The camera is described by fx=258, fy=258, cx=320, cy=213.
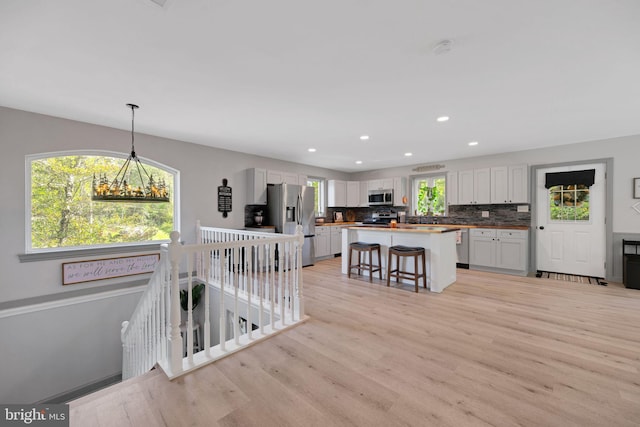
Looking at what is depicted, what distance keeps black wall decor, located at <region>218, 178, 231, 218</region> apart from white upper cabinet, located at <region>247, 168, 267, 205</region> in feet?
1.39

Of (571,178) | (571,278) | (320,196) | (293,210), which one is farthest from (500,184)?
(293,210)

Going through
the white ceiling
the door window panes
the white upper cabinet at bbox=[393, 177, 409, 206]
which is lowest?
the door window panes

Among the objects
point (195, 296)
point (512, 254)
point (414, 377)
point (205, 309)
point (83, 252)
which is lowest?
point (195, 296)

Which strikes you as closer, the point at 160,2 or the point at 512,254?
the point at 160,2

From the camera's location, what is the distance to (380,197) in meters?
6.89

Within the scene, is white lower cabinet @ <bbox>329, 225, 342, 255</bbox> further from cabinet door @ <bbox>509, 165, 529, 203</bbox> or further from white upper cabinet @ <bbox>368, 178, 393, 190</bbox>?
cabinet door @ <bbox>509, 165, 529, 203</bbox>

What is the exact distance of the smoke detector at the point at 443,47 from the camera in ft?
5.92

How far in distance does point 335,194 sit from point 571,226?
15.9 feet

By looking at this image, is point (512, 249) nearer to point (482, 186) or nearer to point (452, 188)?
point (482, 186)

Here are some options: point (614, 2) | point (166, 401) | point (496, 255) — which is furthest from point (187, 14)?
point (496, 255)

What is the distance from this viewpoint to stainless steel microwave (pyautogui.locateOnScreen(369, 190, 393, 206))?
6.76 meters

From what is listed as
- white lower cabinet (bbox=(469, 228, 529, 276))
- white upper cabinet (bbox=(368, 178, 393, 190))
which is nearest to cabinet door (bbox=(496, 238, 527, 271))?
white lower cabinet (bbox=(469, 228, 529, 276))

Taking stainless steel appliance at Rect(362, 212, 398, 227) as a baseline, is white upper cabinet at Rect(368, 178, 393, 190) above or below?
above

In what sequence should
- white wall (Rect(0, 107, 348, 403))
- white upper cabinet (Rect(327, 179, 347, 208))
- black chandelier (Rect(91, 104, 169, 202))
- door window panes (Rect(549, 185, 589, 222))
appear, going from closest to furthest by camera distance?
black chandelier (Rect(91, 104, 169, 202)) < white wall (Rect(0, 107, 348, 403)) < door window panes (Rect(549, 185, 589, 222)) < white upper cabinet (Rect(327, 179, 347, 208))
